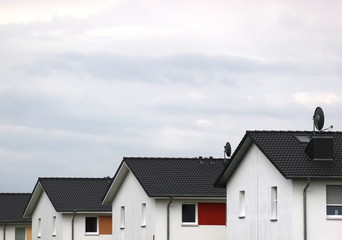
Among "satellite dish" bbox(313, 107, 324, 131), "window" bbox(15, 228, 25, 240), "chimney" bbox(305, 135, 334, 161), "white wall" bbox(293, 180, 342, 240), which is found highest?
"window" bbox(15, 228, 25, 240)

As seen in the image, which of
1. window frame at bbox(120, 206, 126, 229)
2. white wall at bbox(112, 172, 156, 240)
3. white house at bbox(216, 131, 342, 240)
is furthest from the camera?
window frame at bbox(120, 206, 126, 229)

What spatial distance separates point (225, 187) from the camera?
4162cm

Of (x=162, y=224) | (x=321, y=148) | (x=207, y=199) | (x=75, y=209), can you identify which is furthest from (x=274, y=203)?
(x=75, y=209)

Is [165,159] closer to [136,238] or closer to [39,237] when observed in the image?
[136,238]

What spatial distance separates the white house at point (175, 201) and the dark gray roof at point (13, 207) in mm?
21606

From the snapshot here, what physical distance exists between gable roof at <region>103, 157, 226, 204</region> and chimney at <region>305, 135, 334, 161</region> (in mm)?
10541

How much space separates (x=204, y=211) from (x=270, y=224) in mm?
9439

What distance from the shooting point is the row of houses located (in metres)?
34.4

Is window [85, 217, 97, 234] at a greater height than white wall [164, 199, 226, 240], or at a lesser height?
greater

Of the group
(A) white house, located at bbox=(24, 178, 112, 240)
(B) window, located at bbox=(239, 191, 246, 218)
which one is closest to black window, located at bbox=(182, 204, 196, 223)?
(B) window, located at bbox=(239, 191, 246, 218)

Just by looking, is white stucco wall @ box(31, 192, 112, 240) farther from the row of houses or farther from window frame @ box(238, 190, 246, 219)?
window frame @ box(238, 190, 246, 219)

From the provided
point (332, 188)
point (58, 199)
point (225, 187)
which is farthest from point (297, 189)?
point (58, 199)

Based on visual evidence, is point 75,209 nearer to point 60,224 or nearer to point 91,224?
point 91,224

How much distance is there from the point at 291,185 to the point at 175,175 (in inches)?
487
